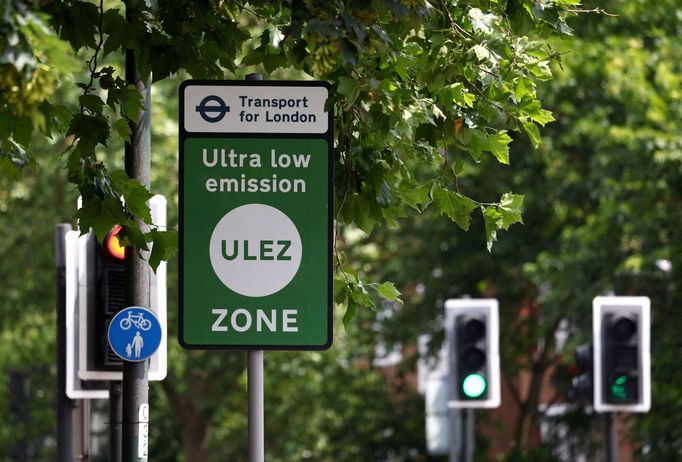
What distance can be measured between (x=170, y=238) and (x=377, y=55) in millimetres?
1101

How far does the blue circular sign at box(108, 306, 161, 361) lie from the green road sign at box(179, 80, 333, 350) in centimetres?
123

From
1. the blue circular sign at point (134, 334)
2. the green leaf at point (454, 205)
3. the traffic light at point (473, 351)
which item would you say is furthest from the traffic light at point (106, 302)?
the traffic light at point (473, 351)

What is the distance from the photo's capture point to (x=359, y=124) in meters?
6.70

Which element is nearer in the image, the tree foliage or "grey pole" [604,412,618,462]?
the tree foliage

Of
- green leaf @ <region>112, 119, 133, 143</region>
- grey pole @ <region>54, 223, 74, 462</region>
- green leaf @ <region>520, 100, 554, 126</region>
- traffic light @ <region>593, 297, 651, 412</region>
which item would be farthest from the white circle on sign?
traffic light @ <region>593, 297, 651, 412</region>

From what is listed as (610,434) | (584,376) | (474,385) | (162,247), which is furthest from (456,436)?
(162,247)

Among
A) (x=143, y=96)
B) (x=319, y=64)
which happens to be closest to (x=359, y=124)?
(x=143, y=96)

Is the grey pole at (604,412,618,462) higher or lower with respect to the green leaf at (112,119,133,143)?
lower

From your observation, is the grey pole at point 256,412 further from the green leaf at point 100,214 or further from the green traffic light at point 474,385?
the green traffic light at point 474,385

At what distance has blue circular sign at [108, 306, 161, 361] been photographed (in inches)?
268

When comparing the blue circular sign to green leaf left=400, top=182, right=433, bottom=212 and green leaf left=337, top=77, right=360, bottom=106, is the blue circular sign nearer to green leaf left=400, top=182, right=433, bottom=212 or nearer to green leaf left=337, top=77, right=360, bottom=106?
green leaf left=400, top=182, right=433, bottom=212

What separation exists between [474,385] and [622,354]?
186cm

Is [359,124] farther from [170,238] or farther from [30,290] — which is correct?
[30,290]

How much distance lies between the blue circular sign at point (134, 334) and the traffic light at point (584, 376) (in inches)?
311
